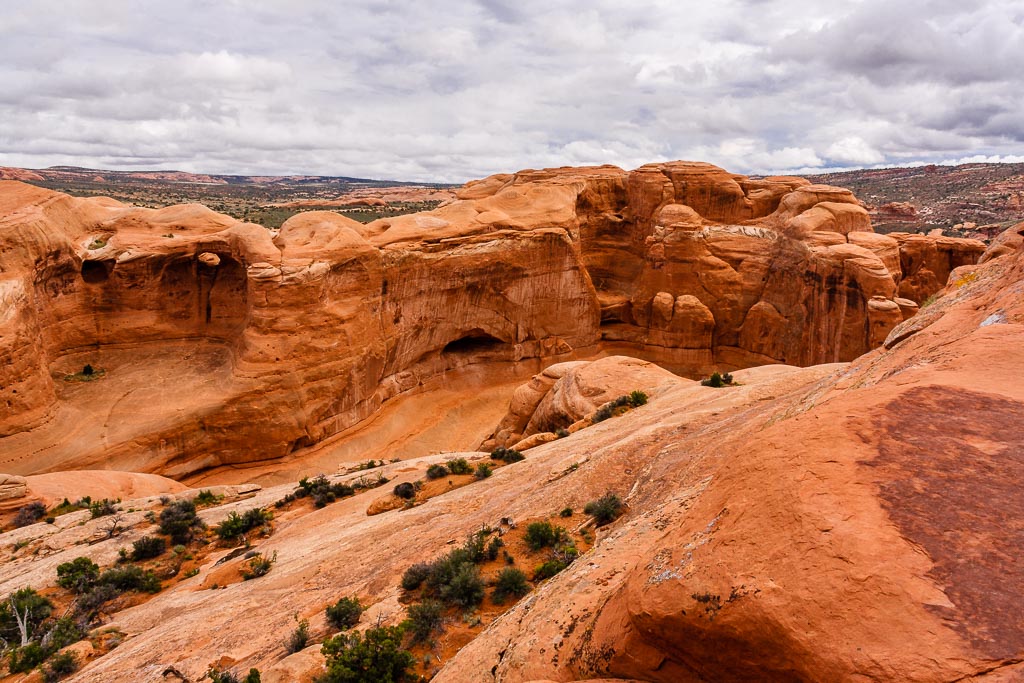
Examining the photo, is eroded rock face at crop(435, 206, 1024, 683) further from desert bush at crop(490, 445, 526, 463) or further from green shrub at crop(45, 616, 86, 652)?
desert bush at crop(490, 445, 526, 463)

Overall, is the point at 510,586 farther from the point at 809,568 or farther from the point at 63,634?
the point at 63,634

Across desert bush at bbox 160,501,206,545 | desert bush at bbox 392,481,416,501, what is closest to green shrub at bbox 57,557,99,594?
desert bush at bbox 160,501,206,545

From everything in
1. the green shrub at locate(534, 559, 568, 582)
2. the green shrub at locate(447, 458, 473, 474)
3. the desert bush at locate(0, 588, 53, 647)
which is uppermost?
the green shrub at locate(534, 559, 568, 582)

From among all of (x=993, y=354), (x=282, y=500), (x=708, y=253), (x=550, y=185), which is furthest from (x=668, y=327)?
(x=993, y=354)

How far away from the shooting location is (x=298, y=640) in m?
8.62

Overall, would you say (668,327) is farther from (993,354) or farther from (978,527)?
(978,527)

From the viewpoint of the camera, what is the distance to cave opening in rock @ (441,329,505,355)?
3152 centimetres

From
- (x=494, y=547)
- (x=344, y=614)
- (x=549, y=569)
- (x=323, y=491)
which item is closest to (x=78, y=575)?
(x=323, y=491)

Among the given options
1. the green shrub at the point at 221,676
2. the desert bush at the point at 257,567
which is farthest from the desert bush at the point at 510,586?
the desert bush at the point at 257,567

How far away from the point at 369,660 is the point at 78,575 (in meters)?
10.0

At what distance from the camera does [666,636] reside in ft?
14.2

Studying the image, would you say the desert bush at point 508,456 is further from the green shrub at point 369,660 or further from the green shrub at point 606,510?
the green shrub at point 369,660

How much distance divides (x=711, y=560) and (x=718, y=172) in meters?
37.8

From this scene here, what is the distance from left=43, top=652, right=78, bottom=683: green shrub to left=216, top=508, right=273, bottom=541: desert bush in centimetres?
484
